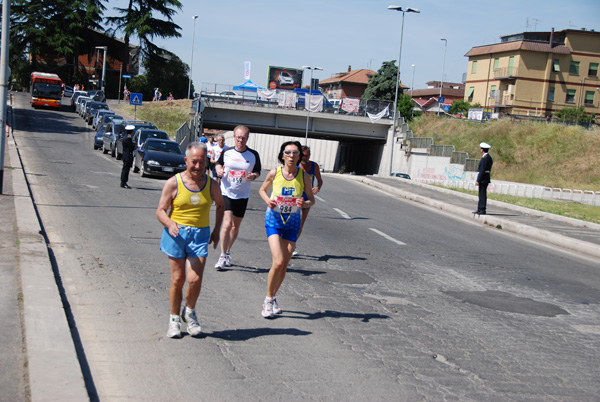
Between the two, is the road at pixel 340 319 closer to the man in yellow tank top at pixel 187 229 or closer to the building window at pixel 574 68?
the man in yellow tank top at pixel 187 229

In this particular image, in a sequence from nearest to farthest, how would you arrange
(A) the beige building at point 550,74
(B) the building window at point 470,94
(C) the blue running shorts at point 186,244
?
(C) the blue running shorts at point 186,244
(A) the beige building at point 550,74
(B) the building window at point 470,94

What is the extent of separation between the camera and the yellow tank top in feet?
18.5

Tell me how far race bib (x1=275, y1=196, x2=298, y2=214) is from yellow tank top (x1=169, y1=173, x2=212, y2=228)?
1.26m

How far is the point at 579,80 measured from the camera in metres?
72.2

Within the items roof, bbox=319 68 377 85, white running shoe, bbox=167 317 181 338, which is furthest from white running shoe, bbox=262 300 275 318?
roof, bbox=319 68 377 85

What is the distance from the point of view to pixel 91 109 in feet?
167

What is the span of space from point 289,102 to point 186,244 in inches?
1893

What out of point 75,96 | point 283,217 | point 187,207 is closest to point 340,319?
point 283,217

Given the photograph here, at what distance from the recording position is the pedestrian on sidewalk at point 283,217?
6590 mm

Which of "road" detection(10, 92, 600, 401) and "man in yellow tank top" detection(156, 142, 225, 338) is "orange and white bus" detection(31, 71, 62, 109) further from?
"man in yellow tank top" detection(156, 142, 225, 338)

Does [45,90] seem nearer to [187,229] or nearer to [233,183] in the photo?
[233,183]

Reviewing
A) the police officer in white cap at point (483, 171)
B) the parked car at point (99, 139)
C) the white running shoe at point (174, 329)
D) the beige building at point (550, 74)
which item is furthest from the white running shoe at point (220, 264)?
the beige building at point (550, 74)

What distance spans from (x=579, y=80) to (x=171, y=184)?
248 ft

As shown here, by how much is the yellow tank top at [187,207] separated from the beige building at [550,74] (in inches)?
2764
